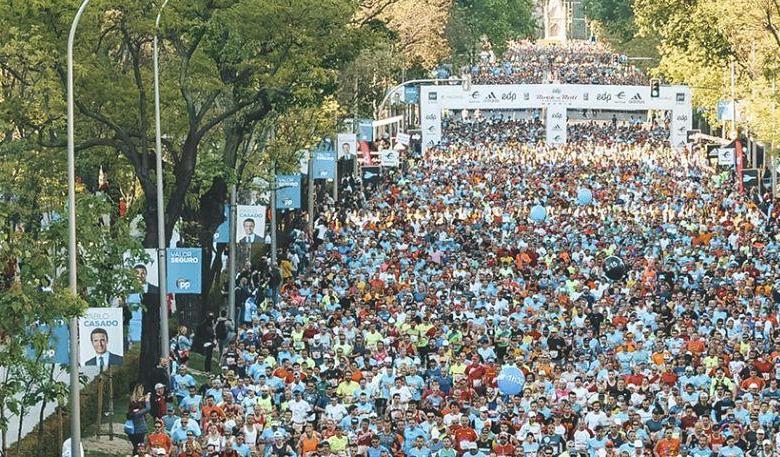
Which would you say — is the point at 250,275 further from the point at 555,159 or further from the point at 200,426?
the point at 555,159

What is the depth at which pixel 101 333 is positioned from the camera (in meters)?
25.1

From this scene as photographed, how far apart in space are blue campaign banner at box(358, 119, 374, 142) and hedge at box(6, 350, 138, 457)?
3263 cm

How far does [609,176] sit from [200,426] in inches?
1580

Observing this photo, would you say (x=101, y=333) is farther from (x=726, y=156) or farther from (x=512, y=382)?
(x=726, y=156)

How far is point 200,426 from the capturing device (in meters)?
25.8

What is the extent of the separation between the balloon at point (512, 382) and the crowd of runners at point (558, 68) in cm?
8242

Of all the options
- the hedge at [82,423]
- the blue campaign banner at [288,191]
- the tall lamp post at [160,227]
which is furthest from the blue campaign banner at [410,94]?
the tall lamp post at [160,227]

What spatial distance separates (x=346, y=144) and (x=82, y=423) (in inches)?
1148

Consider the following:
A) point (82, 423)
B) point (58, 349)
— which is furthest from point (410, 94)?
point (58, 349)


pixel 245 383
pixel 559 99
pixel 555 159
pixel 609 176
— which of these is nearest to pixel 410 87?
pixel 559 99

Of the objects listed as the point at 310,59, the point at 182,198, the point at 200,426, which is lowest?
the point at 200,426

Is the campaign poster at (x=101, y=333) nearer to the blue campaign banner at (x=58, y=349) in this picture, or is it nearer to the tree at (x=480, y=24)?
the blue campaign banner at (x=58, y=349)

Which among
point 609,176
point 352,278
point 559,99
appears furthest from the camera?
point 559,99

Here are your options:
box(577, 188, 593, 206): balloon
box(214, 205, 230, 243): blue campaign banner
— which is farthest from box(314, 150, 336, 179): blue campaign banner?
box(214, 205, 230, 243): blue campaign banner
